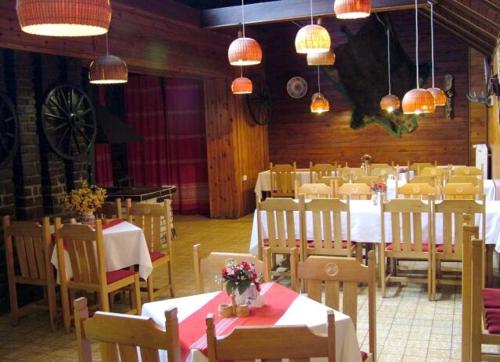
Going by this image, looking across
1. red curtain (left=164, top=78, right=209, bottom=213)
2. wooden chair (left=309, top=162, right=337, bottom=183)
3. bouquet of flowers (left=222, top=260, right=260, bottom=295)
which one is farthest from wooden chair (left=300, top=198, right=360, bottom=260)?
red curtain (left=164, top=78, right=209, bottom=213)

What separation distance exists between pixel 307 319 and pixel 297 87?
9.53 meters

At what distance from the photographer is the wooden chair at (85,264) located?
462 cm

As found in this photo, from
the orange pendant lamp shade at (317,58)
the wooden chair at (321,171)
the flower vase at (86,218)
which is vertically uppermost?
the orange pendant lamp shade at (317,58)

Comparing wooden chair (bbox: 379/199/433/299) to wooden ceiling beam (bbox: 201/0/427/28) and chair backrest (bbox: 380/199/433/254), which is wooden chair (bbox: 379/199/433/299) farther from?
wooden ceiling beam (bbox: 201/0/427/28)

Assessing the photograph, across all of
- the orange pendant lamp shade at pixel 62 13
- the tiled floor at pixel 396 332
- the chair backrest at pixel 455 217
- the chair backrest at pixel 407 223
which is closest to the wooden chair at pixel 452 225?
the chair backrest at pixel 455 217

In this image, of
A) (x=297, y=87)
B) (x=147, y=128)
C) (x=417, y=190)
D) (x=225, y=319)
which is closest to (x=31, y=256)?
(x=225, y=319)

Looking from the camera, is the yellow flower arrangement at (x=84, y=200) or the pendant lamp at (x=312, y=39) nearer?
the pendant lamp at (x=312, y=39)

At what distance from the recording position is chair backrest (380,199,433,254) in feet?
16.9

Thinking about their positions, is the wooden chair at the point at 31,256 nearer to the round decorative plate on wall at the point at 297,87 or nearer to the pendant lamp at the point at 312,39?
the pendant lamp at the point at 312,39

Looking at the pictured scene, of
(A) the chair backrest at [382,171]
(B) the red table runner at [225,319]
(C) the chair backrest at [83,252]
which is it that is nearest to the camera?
(B) the red table runner at [225,319]

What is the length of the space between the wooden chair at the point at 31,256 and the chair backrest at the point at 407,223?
2893mm

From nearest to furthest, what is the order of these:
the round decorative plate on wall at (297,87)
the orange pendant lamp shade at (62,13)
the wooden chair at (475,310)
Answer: the orange pendant lamp shade at (62,13), the wooden chair at (475,310), the round decorative plate on wall at (297,87)

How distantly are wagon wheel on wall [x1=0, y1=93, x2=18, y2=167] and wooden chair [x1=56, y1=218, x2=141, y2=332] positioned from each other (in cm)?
120

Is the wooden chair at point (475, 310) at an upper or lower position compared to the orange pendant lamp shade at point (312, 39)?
lower
